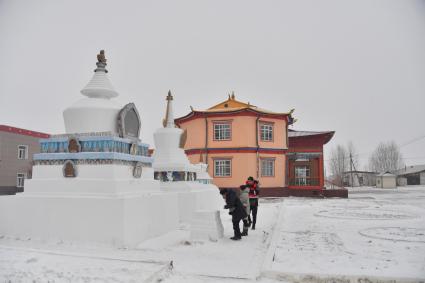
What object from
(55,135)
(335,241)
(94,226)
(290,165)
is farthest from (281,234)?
(290,165)

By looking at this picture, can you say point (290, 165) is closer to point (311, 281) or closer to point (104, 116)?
point (104, 116)

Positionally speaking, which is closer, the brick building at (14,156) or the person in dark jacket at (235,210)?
the person in dark jacket at (235,210)

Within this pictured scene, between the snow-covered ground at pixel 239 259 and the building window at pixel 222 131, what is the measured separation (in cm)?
1665

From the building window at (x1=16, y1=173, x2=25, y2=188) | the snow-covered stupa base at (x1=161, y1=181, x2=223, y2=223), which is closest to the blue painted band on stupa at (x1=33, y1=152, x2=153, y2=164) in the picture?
the snow-covered stupa base at (x1=161, y1=181, x2=223, y2=223)

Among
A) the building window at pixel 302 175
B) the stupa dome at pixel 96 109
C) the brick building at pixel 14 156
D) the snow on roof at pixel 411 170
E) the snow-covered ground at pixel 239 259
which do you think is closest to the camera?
the snow-covered ground at pixel 239 259

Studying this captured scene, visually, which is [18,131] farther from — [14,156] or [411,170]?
[411,170]

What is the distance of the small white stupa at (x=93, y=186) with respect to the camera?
27.8 ft

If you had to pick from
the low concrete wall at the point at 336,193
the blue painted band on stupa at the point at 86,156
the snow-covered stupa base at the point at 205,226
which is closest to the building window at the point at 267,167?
the low concrete wall at the point at 336,193

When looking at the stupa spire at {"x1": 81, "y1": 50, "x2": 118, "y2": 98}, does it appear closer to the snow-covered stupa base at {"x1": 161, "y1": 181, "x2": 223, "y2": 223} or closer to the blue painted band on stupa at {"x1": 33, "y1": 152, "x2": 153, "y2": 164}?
the blue painted band on stupa at {"x1": 33, "y1": 152, "x2": 153, "y2": 164}

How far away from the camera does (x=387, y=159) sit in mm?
71375

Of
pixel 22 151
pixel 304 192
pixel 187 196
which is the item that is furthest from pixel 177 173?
pixel 22 151

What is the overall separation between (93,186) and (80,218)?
2.76 feet

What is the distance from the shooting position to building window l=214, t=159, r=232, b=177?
2634cm

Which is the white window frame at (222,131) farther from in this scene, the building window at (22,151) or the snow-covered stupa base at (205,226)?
the snow-covered stupa base at (205,226)
